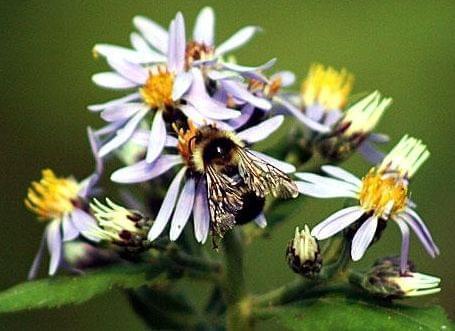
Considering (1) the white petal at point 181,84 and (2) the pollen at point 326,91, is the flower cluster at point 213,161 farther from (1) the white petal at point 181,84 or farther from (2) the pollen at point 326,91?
(2) the pollen at point 326,91

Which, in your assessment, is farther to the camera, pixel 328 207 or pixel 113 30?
pixel 113 30

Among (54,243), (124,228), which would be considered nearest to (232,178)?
(124,228)

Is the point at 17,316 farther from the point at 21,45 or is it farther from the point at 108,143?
the point at 108,143

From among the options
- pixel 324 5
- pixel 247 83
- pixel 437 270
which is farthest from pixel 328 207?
pixel 247 83

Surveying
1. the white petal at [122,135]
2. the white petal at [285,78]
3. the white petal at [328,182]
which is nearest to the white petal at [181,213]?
the white petal at [122,135]

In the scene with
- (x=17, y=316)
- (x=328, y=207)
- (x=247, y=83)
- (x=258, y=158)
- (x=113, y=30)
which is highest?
(x=113, y=30)
